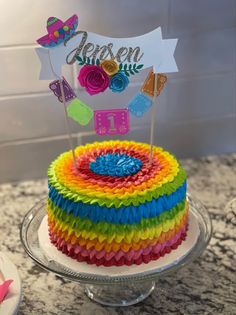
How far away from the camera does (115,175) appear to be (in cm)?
79

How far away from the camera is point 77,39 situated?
728mm

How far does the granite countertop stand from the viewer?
797 millimetres

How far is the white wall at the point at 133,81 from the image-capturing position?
1001 millimetres

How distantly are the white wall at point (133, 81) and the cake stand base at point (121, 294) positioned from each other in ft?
1.19

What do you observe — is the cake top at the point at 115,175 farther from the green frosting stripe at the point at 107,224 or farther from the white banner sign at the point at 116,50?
the white banner sign at the point at 116,50

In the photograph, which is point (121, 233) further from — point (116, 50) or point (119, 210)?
point (116, 50)

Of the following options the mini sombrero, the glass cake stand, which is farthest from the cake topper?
the glass cake stand

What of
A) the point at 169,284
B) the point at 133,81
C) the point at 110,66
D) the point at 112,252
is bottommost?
the point at 169,284

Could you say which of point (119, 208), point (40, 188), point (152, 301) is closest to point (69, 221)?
point (119, 208)

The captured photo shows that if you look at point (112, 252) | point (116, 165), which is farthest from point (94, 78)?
point (112, 252)

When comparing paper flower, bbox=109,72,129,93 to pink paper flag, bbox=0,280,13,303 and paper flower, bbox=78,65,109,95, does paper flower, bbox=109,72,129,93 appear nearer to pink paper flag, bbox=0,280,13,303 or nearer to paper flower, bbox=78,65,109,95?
paper flower, bbox=78,65,109,95

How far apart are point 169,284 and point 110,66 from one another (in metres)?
0.34

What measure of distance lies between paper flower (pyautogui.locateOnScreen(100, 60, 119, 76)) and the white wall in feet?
0.95

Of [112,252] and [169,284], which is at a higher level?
[112,252]
